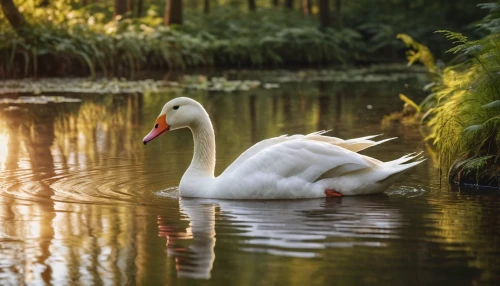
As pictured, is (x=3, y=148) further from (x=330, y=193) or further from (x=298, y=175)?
(x=330, y=193)

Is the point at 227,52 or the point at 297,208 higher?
the point at 227,52

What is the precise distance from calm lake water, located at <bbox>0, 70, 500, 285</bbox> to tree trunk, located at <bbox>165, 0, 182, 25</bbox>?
2014 cm

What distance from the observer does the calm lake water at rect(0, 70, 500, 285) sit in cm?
575

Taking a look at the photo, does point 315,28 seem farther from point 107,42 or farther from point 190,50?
point 107,42

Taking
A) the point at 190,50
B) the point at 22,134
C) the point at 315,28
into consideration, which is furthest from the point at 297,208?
the point at 315,28

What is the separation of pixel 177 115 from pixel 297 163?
1.25m

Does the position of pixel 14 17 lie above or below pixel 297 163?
above

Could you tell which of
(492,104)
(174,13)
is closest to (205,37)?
(174,13)

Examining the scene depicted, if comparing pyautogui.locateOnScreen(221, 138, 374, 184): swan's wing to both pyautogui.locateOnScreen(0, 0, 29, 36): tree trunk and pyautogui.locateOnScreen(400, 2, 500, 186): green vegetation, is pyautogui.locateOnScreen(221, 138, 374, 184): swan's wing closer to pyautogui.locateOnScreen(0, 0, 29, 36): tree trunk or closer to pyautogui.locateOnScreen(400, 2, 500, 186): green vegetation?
pyautogui.locateOnScreen(400, 2, 500, 186): green vegetation

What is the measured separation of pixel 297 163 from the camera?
28.1ft

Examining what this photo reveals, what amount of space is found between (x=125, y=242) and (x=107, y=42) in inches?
829

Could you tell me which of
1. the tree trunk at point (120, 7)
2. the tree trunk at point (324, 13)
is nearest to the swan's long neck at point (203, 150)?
the tree trunk at point (120, 7)

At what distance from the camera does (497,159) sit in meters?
9.31

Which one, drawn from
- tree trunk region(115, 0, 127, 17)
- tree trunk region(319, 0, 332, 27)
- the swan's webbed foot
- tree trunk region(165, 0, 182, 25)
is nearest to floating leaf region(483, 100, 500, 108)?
the swan's webbed foot
